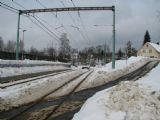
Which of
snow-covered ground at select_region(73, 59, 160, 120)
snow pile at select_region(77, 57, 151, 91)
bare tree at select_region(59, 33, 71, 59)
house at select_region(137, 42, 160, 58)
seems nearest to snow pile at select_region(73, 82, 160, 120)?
snow-covered ground at select_region(73, 59, 160, 120)

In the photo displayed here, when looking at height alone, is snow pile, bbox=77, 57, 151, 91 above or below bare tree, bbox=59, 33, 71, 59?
below

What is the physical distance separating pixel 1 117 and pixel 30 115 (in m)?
1.08

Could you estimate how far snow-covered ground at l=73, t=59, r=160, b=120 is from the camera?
10.7 meters

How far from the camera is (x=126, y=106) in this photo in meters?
11.4

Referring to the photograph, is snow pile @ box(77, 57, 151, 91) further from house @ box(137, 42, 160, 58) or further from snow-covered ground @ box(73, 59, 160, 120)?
house @ box(137, 42, 160, 58)

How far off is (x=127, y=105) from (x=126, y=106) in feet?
0.22

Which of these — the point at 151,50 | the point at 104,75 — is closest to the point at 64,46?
the point at 151,50

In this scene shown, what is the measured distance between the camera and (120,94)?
1263cm

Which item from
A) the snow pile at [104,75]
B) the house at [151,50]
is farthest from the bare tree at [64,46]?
the snow pile at [104,75]

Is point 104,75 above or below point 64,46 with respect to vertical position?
below

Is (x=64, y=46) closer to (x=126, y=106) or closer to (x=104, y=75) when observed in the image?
(x=104, y=75)

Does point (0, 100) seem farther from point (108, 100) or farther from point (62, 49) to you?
point (62, 49)

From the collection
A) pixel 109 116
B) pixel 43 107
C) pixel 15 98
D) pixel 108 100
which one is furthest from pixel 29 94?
pixel 109 116

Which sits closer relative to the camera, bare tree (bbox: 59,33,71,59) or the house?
the house
